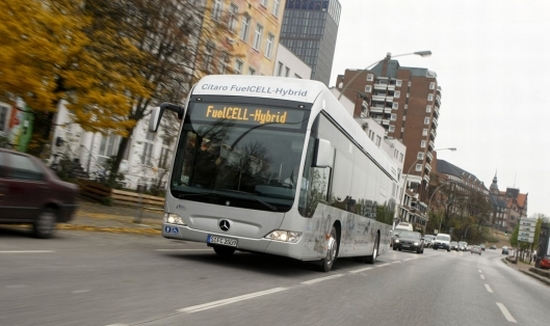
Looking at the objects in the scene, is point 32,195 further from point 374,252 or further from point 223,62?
point 223,62

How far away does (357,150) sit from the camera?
1565 centimetres

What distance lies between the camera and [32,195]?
11.6m

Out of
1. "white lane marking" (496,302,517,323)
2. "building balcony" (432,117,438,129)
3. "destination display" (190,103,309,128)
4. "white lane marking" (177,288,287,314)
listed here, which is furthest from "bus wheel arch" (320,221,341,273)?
"building balcony" (432,117,438,129)

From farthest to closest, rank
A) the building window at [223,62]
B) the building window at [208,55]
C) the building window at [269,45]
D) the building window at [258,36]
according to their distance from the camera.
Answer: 1. the building window at [269,45]
2. the building window at [258,36]
3. the building window at [223,62]
4. the building window at [208,55]

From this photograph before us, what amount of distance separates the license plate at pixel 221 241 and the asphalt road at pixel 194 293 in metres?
0.46

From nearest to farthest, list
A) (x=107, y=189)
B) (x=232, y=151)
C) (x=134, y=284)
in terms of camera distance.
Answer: (x=134, y=284), (x=232, y=151), (x=107, y=189)

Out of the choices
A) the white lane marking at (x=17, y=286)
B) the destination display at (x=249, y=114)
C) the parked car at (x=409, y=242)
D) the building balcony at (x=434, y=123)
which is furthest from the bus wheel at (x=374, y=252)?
the building balcony at (x=434, y=123)

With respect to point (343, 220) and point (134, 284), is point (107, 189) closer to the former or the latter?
point (343, 220)

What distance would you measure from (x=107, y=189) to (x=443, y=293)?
15.6 meters

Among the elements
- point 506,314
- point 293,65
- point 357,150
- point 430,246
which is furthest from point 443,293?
point 430,246

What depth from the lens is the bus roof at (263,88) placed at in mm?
11852

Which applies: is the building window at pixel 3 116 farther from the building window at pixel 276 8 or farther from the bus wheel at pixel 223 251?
the building window at pixel 276 8

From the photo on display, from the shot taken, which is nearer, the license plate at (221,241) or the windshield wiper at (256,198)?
the windshield wiper at (256,198)

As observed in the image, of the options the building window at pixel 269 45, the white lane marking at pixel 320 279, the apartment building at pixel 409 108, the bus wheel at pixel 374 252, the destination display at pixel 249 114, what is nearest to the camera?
the white lane marking at pixel 320 279
